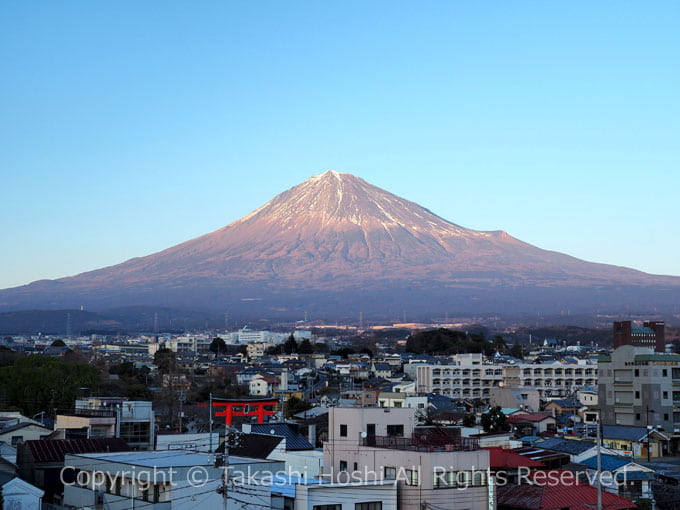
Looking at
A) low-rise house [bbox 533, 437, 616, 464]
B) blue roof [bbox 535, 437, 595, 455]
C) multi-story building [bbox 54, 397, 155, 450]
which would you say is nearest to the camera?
low-rise house [bbox 533, 437, 616, 464]

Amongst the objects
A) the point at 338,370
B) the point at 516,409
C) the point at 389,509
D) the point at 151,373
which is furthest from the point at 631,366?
the point at 151,373

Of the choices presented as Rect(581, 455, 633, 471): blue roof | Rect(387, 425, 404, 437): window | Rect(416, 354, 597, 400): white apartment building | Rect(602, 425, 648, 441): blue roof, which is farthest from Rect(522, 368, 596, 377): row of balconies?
Rect(387, 425, 404, 437): window

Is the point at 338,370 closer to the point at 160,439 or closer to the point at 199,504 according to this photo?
the point at 160,439

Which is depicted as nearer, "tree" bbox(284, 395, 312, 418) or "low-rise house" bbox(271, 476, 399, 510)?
"low-rise house" bbox(271, 476, 399, 510)

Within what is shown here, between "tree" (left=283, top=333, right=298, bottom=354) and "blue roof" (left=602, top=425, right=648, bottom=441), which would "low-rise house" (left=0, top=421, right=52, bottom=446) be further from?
"tree" (left=283, top=333, right=298, bottom=354)

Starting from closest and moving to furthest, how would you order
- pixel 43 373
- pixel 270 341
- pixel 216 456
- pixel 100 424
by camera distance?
pixel 216 456
pixel 100 424
pixel 43 373
pixel 270 341
